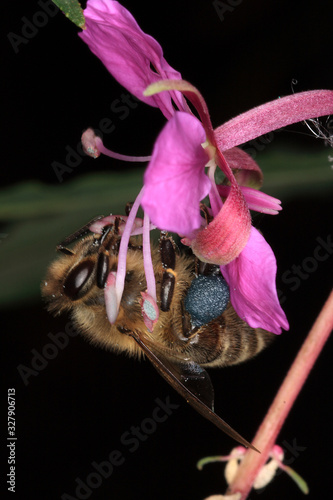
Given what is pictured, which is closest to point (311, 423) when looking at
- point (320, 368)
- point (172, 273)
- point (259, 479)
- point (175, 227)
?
point (320, 368)

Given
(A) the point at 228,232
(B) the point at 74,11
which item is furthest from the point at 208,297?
(B) the point at 74,11

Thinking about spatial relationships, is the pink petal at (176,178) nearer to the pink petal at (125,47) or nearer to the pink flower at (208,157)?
the pink flower at (208,157)

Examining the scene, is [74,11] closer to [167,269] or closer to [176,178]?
[176,178]

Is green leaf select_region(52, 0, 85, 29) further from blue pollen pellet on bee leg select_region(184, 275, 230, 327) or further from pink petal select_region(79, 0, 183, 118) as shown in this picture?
blue pollen pellet on bee leg select_region(184, 275, 230, 327)

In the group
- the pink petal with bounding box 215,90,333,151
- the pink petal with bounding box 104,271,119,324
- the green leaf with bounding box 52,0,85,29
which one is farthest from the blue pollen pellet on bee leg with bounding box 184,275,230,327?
the green leaf with bounding box 52,0,85,29

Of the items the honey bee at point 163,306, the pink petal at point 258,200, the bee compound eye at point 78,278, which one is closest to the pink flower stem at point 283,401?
the honey bee at point 163,306

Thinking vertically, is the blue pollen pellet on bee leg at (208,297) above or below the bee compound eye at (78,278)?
below
